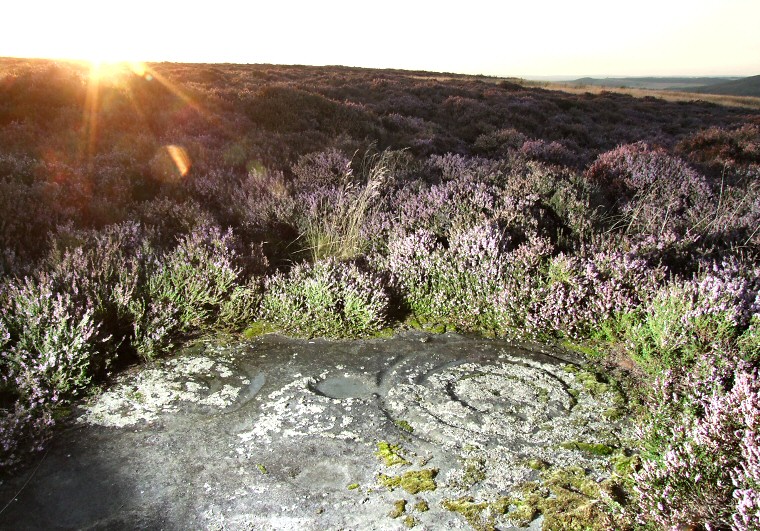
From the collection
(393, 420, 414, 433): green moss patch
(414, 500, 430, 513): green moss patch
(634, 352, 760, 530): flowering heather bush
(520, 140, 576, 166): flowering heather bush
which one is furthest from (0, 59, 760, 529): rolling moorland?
(520, 140, 576, 166): flowering heather bush

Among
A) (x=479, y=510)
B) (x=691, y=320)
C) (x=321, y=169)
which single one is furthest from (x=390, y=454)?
(x=321, y=169)

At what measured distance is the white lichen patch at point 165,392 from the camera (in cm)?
275

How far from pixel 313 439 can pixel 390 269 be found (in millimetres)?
2145

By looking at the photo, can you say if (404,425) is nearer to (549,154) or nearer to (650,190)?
(650,190)

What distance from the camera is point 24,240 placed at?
15.7 feet

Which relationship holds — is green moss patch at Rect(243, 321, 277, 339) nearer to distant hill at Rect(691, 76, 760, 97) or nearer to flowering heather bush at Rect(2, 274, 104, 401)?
flowering heather bush at Rect(2, 274, 104, 401)

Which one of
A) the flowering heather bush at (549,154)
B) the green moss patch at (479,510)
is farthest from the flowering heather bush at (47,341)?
the flowering heather bush at (549,154)

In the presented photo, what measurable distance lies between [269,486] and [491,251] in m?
2.62

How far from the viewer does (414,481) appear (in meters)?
2.23

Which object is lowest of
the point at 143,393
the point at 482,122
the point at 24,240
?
the point at 143,393

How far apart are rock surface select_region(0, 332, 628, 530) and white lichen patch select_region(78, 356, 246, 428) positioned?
0.01 m

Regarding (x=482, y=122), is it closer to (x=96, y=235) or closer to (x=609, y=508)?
(x=96, y=235)

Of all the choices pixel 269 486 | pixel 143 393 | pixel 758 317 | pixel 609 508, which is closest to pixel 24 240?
pixel 143 393

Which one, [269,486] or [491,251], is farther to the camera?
[491,251]
